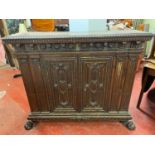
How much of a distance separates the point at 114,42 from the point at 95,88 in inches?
18.3

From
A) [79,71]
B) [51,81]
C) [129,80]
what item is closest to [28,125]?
[51,81]

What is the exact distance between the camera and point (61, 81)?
142cm

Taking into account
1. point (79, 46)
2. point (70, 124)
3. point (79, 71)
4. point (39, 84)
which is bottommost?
point (70, 124)

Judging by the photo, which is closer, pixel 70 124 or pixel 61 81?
pixel 61 81

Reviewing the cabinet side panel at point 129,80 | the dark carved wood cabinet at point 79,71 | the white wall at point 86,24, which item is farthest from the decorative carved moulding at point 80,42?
the white wall at point 86,24

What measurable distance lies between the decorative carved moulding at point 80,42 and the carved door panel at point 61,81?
0.11 m

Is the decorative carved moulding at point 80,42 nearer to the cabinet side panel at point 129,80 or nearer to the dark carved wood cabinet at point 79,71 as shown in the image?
the dark carved wood cabinet at point 79,71

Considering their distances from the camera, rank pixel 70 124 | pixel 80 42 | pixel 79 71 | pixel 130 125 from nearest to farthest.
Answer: pixel 80 42
pixel 79 71
pixel 130 125
pixel 70 124

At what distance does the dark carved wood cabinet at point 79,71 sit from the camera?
122cm

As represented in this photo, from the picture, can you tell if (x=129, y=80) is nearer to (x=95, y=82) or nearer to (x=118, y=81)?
(x=118, y=81)

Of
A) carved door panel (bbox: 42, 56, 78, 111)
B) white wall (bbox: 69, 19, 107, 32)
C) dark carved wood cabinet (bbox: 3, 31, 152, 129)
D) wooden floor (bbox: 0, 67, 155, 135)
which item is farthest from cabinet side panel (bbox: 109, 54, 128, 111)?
white wall (bbox: 69, 19, 107, 32)

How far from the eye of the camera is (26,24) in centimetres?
286

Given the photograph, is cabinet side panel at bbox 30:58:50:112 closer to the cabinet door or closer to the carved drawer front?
the cabinet door

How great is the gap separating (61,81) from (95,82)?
318 millimetres
